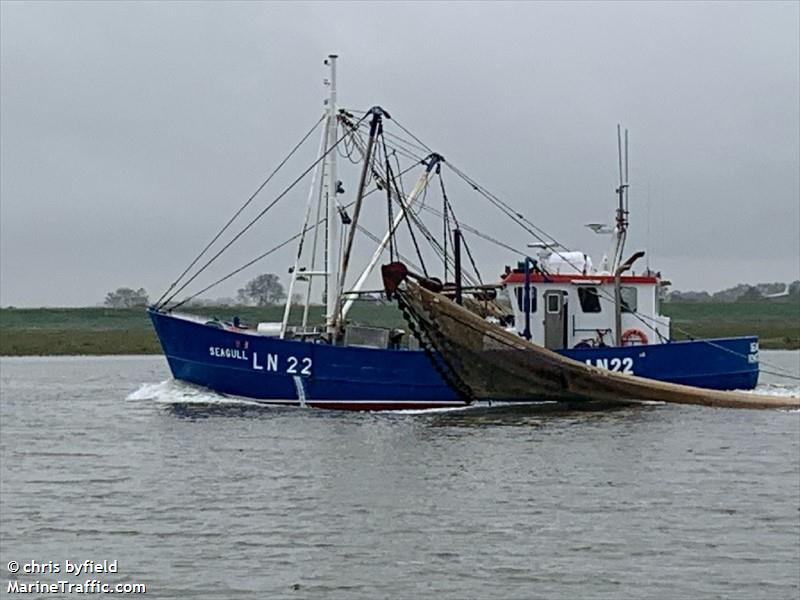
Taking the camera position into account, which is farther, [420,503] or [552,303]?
[552,303]

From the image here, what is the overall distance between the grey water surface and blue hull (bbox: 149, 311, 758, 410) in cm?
137

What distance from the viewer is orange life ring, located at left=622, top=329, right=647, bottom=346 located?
35.9 metres

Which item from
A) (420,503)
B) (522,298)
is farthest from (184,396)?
(420,503)

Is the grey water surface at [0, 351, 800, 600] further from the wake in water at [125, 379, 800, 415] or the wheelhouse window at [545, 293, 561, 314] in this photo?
the wheelhouse window at [545, 293, 561, 314]

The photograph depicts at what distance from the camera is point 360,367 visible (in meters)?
34.0

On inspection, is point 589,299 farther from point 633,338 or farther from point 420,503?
point 420,503

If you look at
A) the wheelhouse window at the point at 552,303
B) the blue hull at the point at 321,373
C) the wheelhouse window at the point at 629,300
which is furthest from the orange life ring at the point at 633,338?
A: the blue hull at the point at 321,373

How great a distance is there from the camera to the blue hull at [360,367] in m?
33.9

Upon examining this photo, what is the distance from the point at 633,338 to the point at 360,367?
277 inches

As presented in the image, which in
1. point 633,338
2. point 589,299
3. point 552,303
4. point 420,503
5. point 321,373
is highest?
point 589,299

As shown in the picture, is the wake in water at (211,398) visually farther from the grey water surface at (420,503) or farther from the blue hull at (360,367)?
the grey water surface at (420,503)

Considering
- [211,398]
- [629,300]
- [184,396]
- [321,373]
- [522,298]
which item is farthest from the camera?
[184,396]

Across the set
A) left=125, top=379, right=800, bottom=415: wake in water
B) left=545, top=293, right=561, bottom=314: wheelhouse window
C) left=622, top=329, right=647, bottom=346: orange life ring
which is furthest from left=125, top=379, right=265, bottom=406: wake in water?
left=622, top=329, right=647, bottom=346: orange life ring

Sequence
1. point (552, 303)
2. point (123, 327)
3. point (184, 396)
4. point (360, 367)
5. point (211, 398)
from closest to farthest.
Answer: point (360, 367), point (552, 303), point (211, 398), point (184, 396), point (123, 327)
